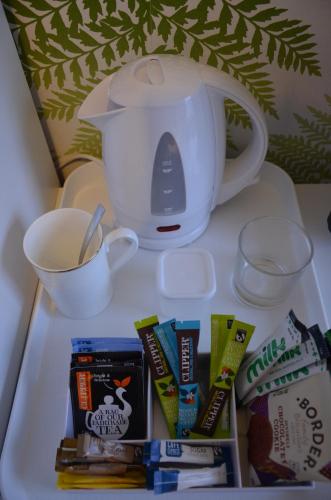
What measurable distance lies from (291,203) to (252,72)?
0.25 metres

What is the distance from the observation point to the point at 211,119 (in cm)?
63

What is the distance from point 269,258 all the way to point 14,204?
0.44 m

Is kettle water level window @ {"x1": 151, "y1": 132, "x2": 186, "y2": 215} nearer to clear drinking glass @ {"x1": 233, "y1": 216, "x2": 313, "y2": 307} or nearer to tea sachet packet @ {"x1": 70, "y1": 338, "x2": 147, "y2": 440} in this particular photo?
clear drinking glass @ {"x1": 233, "y1": 216, "x2": 313, "y2": 307}

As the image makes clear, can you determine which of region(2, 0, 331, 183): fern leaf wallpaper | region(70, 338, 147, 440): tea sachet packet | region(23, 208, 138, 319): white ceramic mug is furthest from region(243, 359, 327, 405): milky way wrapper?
region(2, 0, 331, 183): fern leaf wallpaper

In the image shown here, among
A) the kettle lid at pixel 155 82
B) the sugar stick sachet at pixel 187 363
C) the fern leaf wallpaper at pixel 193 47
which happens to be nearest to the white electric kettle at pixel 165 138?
the kettle lid at pixel 155 82

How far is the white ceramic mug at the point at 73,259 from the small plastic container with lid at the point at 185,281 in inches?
2.7

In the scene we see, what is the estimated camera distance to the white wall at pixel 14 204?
2.03 ft

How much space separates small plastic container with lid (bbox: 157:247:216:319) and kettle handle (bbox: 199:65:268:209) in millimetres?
118

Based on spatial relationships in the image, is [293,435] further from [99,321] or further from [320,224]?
[320,224]

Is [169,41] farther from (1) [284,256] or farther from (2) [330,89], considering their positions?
(1) [284,256]

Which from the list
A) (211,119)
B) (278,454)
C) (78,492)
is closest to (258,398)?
(278,454)

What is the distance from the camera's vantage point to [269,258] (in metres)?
0.76

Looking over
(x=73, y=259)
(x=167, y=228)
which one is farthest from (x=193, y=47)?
(x=73, y=259)

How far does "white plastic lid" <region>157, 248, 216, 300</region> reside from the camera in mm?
653
